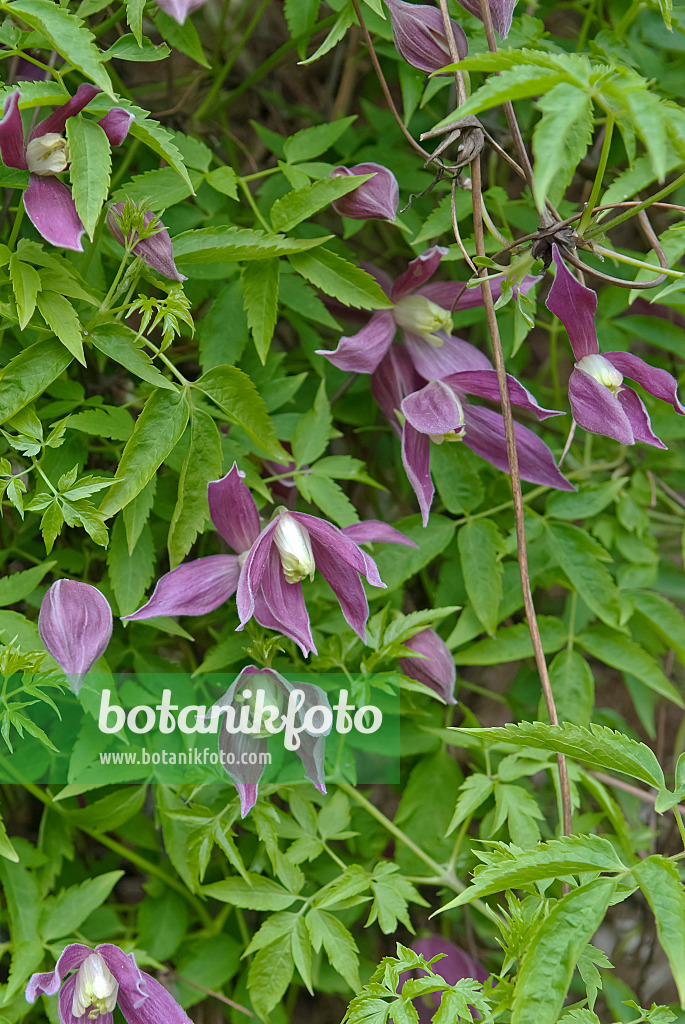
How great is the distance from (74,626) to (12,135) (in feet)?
1.24

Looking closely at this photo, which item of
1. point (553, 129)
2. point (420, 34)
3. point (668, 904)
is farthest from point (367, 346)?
point (668, 904)

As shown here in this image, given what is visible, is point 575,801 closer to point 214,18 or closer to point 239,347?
point 239,347

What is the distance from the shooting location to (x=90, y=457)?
0.78 metres

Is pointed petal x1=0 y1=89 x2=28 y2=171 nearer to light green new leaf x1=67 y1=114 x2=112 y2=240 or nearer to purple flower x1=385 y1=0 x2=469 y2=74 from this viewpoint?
light green new leaf x1=67 y1=114 x2=112 y2=240

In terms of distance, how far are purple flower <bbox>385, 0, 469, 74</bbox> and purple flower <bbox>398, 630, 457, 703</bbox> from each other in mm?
533

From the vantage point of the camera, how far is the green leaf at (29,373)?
2.08ft

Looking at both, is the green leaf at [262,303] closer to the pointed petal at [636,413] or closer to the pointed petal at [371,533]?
the pointed petal at [371,533]

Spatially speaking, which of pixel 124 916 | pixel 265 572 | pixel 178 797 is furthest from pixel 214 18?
pixel 124 916

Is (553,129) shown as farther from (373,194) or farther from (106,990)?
(106,990)

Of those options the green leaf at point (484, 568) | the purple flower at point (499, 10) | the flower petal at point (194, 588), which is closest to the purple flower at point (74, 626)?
the flower petal at point (194, 588)

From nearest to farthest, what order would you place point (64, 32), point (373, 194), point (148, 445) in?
point (64, 32)
point (148, 445)
point (373, 194)

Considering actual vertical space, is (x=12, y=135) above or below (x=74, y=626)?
above

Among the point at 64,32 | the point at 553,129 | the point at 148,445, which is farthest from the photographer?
the point at 148,445

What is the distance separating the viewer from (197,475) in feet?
2.25
